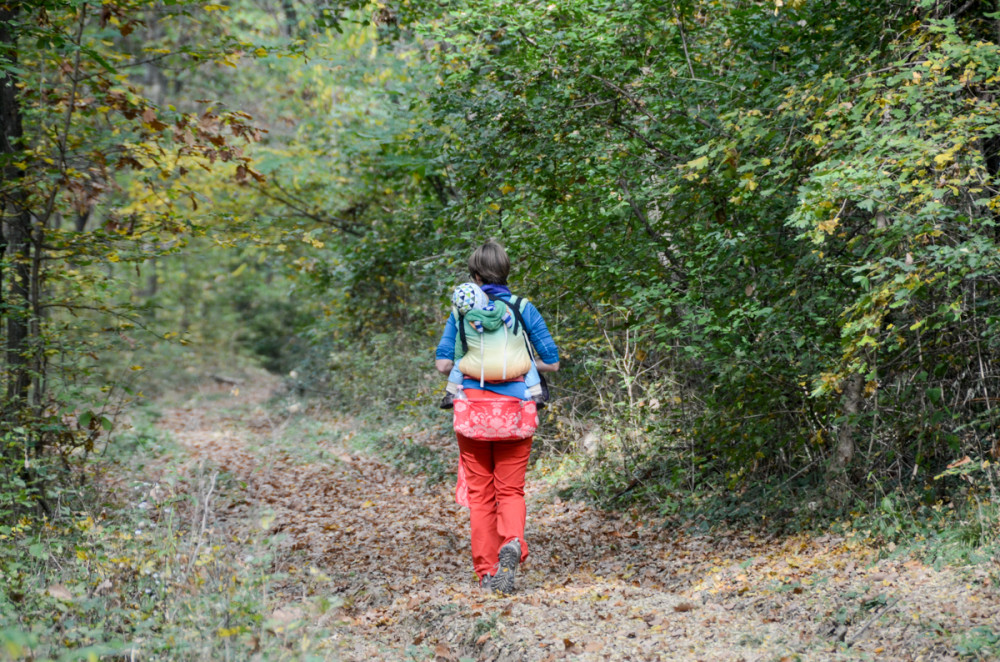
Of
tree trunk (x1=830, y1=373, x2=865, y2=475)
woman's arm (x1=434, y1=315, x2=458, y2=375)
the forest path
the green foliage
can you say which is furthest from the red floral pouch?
tree trunk (x1=830, y1=373, x2=865, y2=475)

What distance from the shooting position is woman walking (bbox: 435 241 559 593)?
5.24 meters

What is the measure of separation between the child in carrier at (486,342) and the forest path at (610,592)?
1333mm

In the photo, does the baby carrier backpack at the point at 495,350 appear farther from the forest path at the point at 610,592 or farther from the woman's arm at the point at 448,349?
the forest path at the point at 610,592

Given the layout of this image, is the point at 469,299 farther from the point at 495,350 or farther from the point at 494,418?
the point at 494,418

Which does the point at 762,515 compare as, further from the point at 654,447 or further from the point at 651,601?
the point at 651,601

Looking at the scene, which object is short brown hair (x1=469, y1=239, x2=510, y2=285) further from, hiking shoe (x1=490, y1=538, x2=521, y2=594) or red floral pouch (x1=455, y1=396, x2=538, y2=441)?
hiking shoe (x1=490, y1=538, x2=521, y2=594)

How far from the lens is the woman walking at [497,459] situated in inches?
206

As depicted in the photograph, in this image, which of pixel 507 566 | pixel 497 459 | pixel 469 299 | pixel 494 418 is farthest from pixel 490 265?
pixel 507 566

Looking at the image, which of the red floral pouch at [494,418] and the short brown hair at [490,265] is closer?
the red floral pouch at [494,418]

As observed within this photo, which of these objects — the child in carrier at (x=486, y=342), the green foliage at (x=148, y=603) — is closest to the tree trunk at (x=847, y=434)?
the child in carrier at (x=486, y=342)

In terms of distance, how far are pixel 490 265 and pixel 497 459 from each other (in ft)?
4.05

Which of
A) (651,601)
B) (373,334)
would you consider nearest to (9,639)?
(651,601)

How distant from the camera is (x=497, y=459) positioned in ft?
17.7

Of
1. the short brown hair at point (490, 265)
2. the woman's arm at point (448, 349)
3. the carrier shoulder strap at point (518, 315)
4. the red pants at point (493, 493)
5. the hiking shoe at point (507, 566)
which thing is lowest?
the hiking shoe at point (507, 566)
